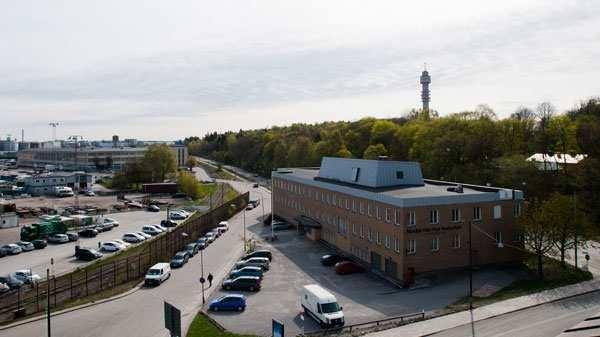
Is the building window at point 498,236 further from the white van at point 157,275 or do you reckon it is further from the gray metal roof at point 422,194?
the white van at point 157,275

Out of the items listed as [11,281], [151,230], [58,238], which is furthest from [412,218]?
[58,238]

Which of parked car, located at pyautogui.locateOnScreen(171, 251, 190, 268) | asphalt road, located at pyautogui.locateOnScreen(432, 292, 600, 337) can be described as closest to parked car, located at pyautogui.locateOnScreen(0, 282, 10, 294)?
parked car, located at pyautogui.locateOnScreen(171, 251, 190, 268)

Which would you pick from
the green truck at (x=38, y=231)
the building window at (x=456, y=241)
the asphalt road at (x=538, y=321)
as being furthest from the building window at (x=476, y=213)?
the green truck at (x=38, y=231)

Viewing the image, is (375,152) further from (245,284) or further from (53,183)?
(53,183)

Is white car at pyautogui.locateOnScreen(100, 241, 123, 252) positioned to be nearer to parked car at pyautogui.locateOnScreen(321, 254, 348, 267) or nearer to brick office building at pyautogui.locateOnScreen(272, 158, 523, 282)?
parked car at pyautogui.locateOnScreen(321, 254, 348, 267)

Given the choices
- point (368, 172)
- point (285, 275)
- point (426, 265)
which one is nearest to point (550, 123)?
point (368, 172)

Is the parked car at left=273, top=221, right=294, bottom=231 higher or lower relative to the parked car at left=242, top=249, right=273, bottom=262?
lower
